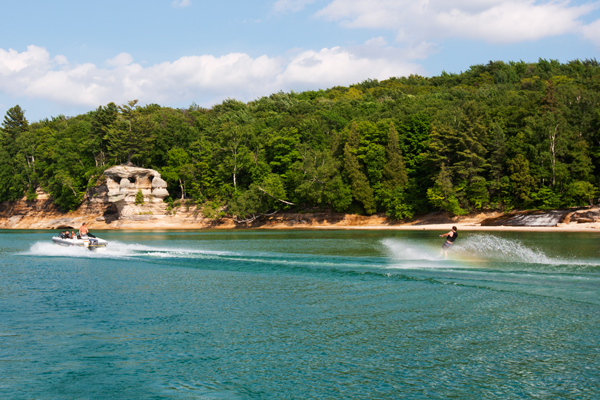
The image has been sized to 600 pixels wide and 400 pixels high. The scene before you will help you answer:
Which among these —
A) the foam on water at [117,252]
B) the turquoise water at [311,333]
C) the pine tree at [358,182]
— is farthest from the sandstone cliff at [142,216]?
the turquoise water at [311,333]

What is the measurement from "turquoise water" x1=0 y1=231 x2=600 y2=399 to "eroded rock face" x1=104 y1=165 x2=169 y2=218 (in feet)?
178

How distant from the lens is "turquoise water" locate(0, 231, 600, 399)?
8.55 m

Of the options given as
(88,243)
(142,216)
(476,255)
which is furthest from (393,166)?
(88,243)

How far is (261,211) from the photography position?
68.8 m

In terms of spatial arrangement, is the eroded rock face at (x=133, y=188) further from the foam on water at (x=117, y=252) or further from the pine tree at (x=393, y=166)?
the foam on water at (x=117, y=252)

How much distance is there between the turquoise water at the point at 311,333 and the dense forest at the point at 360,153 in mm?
38338

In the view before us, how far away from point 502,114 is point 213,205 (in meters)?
44.6

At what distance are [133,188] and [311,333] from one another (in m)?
69.0

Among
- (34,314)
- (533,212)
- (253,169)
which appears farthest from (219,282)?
(253,169)

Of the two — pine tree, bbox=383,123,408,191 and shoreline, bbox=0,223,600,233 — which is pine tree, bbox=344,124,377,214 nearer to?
pine tree, bbox=383,123,408,191

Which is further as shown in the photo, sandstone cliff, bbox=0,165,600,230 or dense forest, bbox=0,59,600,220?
sandstone cliff, bbox=0,165,600,230

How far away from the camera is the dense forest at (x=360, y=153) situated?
2234 inches

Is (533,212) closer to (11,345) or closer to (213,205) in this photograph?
(213,205)

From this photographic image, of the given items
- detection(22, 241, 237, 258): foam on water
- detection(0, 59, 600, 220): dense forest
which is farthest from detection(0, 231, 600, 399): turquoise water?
detection(0, 59, 600, 220): dense forest
